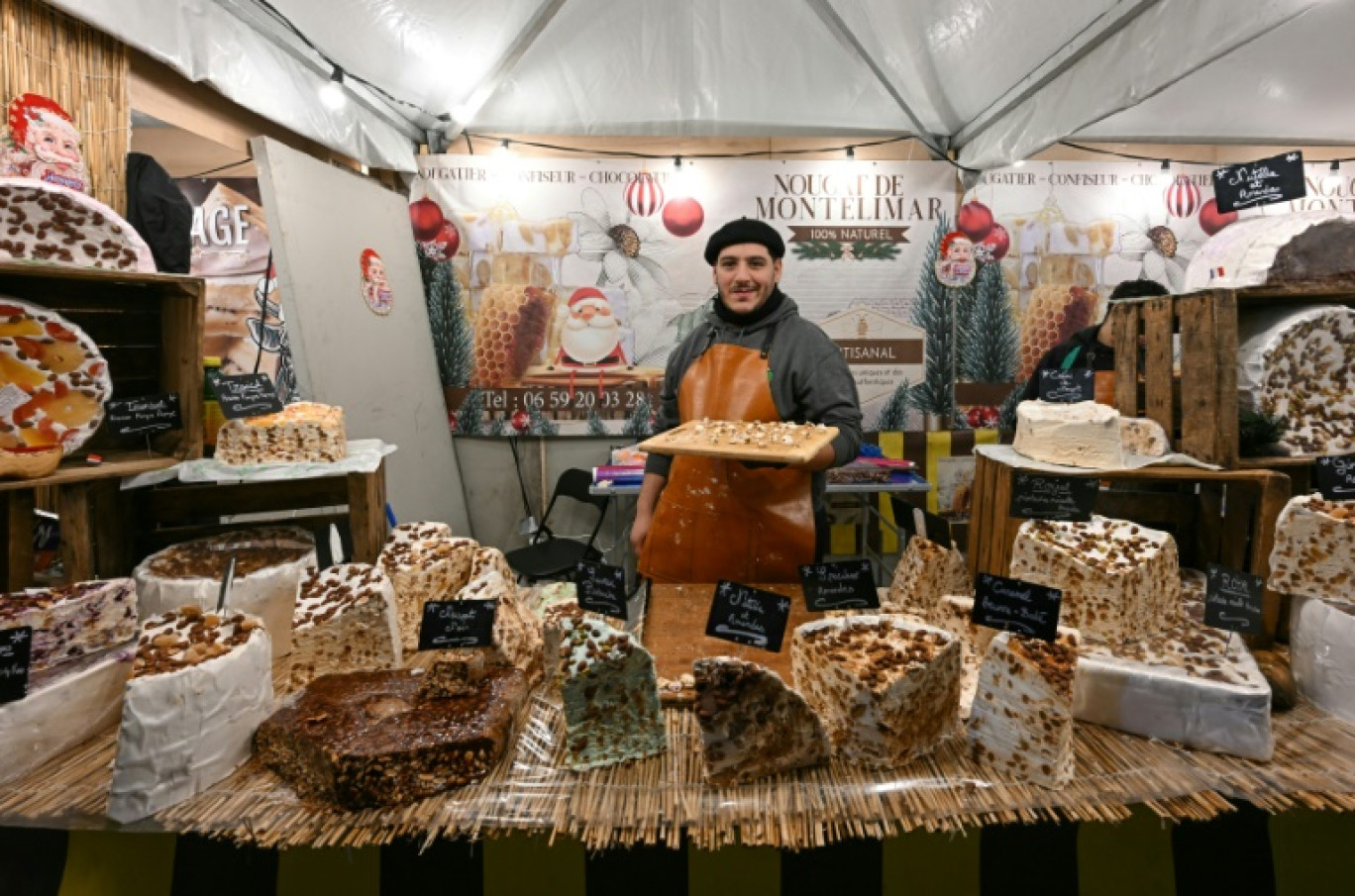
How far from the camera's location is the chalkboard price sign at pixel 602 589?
152cm

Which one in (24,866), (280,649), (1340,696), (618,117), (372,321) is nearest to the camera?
(24,866)

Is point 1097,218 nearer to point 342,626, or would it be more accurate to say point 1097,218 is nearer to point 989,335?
point 989,335

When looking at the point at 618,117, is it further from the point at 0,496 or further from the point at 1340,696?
the point at 1340,696

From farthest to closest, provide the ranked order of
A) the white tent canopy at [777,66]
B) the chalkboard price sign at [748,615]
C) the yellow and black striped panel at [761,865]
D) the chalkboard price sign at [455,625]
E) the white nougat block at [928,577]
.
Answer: the white tent canopy at [777,66], the white nougat block at [928,577], the chalkboard price sign at [455,625], the chalkboard price sign at [748,615], the yellow and black striped panel at [761,865]

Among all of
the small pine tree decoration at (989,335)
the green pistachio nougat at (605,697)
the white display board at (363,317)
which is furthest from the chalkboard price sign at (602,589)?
the small pine tree decoration at (989,335)

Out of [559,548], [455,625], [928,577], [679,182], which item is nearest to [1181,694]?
[928,577]

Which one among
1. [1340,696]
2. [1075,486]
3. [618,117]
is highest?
[618,117]

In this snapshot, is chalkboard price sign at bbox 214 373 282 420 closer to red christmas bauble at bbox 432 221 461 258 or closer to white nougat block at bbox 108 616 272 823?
white nougat block at bbox 108 616 272 823

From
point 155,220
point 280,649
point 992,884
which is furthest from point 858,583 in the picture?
point 155,220

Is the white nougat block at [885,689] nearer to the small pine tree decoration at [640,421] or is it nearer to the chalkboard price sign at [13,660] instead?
the chalkboard price sign at [13,660]

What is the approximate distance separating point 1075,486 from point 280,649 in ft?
6.65

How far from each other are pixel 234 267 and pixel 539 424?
6.58 ft

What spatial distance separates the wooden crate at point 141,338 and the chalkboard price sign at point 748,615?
4.54 ft

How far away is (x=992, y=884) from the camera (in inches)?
52.6
